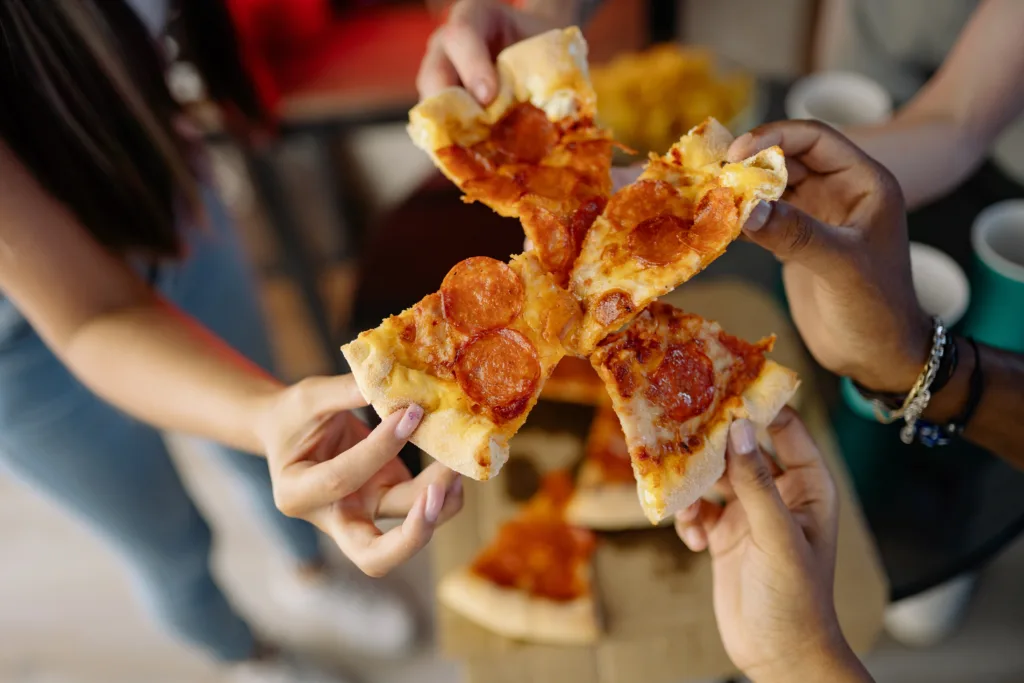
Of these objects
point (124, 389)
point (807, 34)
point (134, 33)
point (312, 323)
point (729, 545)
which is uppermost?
point (134, 33)

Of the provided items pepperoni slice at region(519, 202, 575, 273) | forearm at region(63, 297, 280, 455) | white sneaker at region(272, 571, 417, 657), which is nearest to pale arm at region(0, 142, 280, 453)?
forearm at region(63, 297, 280, 455)

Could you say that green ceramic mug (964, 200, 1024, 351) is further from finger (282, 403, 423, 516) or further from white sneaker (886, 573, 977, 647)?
finger (282, 403, 423, 516)

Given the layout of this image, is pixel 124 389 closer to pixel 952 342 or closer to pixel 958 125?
pixel 952 342

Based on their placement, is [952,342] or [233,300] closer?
[952,342]

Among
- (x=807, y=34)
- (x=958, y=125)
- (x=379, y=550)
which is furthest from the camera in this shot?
(x=807, y=34)

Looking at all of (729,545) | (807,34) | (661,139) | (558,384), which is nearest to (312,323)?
(558,384)

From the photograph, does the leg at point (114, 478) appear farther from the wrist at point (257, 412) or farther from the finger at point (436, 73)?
the finger at point (436, 73)

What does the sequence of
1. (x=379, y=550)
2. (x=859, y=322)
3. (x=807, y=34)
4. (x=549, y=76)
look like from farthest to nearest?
(x=807, y=34)
(x=549, y=76)
(x=859, y=322)
(x=379, y=550)
